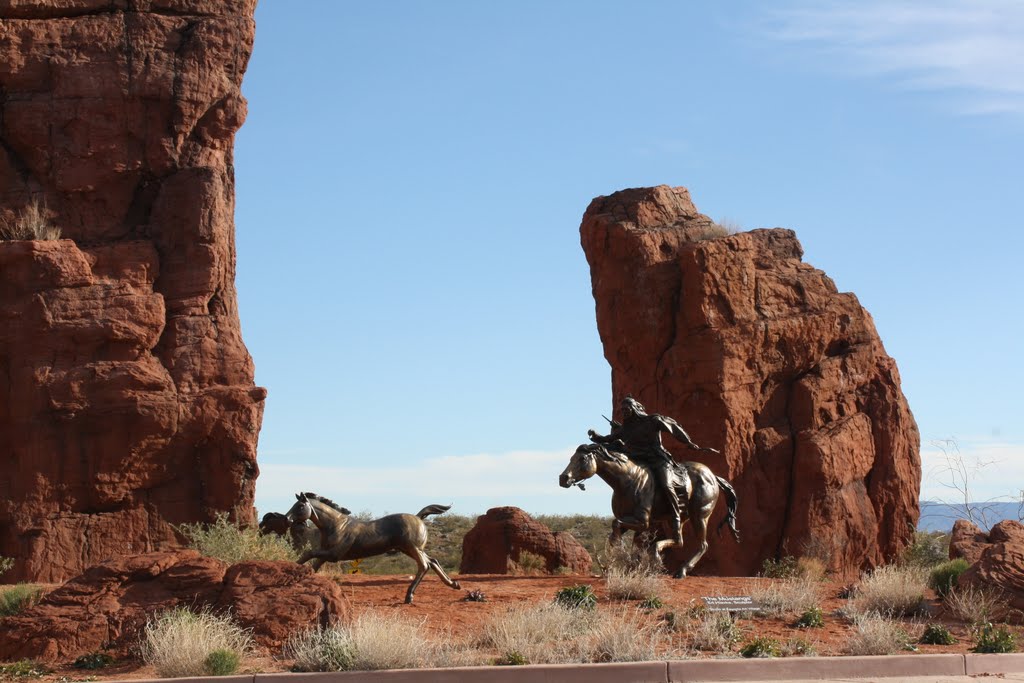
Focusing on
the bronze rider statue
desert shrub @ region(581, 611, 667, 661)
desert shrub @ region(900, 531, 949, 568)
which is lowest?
desert shrub @ region(581, 611, 667, 661)

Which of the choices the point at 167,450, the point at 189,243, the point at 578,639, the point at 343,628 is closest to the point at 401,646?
the point at 343,628

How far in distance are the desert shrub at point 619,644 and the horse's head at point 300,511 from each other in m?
3.88

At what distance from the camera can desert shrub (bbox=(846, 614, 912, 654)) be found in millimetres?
13578

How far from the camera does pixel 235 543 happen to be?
1819 centimetres

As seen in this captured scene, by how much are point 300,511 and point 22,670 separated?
3.82 m

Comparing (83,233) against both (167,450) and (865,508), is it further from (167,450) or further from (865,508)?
(865,508)

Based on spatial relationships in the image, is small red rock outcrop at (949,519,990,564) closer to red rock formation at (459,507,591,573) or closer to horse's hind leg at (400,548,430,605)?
red rock formation at (459,507,591,573)

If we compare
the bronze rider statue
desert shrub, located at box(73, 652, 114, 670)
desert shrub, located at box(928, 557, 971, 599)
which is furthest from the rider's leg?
desert shrub, located at box(73, 652, 114, 670)

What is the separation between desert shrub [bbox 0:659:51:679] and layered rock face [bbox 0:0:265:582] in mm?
7187

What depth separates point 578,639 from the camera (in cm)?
1320

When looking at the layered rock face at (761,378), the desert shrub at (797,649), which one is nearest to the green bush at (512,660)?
the desert shrub at (797,649)

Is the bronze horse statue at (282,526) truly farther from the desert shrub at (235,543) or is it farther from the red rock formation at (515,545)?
the red rock formation at (515,545)

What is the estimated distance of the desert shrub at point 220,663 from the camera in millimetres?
12062

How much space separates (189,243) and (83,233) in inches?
71.1
